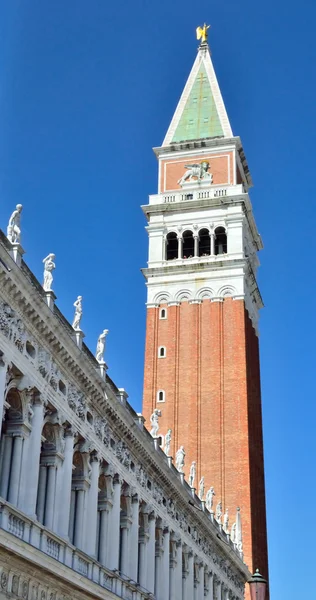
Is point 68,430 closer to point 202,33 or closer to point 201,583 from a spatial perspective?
point 201,583

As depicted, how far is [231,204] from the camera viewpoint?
66250 mm

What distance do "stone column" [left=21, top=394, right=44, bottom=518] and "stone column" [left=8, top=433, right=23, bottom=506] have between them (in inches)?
13.2

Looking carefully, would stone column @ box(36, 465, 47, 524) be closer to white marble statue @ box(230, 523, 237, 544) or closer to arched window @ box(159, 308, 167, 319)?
white marble statue @ box(230, 523, 237, 544)

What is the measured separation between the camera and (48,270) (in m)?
26.0

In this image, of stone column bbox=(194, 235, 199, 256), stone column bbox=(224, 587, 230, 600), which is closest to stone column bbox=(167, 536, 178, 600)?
stone column bbox=(224, 587, 230, 600)

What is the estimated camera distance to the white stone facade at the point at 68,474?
72.3 ft

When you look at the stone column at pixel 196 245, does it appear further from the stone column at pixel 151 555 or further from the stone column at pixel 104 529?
the stone column at pixel 104 529

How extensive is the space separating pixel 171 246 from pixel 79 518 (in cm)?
4201

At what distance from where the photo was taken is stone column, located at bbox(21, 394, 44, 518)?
22469mm

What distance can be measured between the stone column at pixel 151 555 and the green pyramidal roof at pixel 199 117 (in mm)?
42033

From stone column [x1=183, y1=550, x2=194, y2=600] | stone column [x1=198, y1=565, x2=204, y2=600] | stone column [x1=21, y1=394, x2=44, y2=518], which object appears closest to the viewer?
stone column [x1=21, y1=394, x2=44, y2=518]

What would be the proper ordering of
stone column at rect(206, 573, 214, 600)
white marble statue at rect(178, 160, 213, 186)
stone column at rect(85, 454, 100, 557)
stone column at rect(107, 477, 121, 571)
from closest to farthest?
stone column at rect(85, 454, 100, 557)
stone column at rect(107, 477, 121, 571)
stone column at rect(206, 573, 214, 600)
white marble statue at rect(178, 160, 213, 186)

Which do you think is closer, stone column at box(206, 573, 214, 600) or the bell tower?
stone column at box(206, 573, 214, 600)

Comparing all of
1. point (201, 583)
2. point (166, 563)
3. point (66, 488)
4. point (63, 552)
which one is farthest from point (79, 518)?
point (201, 583)
